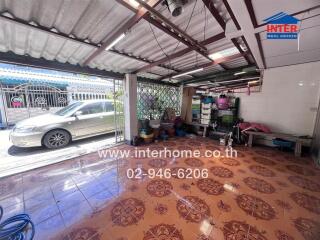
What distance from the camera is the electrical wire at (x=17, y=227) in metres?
1.27

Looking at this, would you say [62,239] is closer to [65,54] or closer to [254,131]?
[65,54]

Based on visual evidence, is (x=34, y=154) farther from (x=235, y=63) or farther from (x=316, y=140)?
(x=316, y=140)

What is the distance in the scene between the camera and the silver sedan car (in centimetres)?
308

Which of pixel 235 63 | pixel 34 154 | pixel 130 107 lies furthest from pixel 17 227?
pixel 235 63

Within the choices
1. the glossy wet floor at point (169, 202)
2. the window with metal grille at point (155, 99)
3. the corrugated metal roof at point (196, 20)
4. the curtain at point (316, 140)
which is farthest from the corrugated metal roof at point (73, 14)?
the curtain at point (316, 140)

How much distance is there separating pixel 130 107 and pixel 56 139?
2134 millimetres

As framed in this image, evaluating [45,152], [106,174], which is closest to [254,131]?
[106,174]

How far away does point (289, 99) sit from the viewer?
11.7ft

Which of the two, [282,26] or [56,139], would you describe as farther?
[56,139]

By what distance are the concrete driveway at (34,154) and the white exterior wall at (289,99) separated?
485 cm

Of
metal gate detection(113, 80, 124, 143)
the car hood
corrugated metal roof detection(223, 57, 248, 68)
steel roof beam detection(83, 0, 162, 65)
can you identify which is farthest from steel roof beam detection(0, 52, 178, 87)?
corrugated metal roof detection(223, 57, 248, 68)

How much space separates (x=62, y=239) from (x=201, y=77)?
5.19 meters

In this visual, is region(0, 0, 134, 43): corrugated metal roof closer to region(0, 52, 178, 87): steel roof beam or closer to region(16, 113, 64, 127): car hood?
region(0, 52, 178, 87): steel roof beam

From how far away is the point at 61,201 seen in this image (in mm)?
1773
